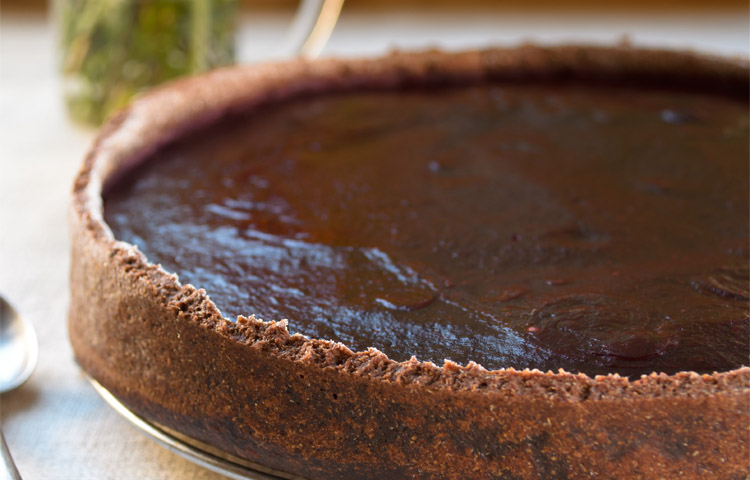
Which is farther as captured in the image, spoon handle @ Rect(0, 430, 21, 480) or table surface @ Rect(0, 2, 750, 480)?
table surface @ Rect(0, 2, 750, 480)

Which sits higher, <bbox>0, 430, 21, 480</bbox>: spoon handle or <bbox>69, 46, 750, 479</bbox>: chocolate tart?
<bbox>69, 46, 750, 479</bbox>: chocolate tart

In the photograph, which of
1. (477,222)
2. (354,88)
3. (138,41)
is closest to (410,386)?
(477,222)

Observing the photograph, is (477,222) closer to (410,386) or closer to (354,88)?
(410,386)

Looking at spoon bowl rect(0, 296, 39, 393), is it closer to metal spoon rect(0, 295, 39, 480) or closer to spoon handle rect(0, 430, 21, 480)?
metal spoon rect(0, 295, 39, 480)

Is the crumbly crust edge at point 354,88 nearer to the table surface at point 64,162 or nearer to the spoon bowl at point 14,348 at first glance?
the table surface at point 64,162

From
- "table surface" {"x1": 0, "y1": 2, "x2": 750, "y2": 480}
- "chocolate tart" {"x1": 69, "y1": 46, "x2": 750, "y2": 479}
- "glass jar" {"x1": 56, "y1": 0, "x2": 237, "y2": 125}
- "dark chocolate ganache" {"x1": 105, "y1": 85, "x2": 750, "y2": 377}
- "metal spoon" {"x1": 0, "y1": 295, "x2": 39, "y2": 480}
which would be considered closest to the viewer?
"chocolate tart" {"x1": 69, "y1": 46, "x2": 750, "y2": 479}

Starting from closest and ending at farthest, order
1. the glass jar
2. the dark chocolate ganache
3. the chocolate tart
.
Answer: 1. the chocolate tart
2. the dark chocolate ganache
3. the glass jar

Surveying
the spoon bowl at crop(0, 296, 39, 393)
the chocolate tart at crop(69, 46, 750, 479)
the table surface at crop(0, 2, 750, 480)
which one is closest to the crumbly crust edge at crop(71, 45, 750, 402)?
the chocolate tart at crop(69, 46, 750, 479)
